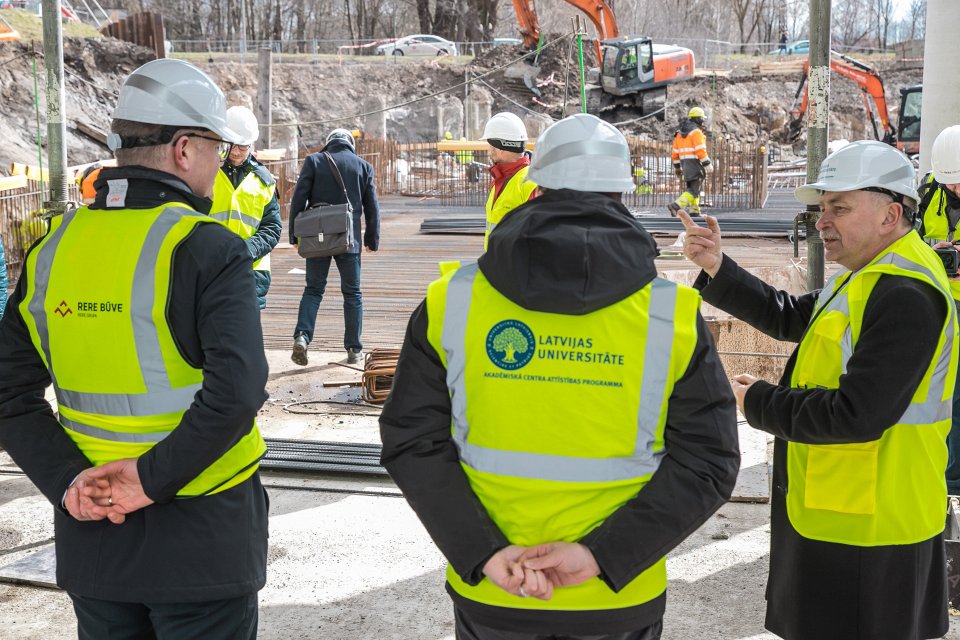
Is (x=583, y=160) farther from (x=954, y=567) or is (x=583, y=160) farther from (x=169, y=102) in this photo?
(x=954, y=567)

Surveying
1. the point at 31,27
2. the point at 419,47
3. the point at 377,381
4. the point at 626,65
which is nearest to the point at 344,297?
the point at 377,381

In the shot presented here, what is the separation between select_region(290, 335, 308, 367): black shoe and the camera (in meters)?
8.14

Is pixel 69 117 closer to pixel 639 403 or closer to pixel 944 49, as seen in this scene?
pixel 944 49

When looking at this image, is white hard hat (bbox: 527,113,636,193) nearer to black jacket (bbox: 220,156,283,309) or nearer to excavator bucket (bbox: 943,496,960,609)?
excavator bucket (bbox: 943,496,960,609)

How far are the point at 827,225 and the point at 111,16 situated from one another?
4795 cm

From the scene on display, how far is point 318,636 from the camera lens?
3.87 m

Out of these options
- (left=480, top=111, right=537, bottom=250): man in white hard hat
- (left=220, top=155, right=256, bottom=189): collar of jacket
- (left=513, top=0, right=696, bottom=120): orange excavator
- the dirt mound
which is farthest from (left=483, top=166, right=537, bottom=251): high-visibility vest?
(left=513, top=0, right=696, bottom=120): orange excavator

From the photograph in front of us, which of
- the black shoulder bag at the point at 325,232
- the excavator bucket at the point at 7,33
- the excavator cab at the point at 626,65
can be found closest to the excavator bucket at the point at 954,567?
the black shoulder bag at the point at 325,232

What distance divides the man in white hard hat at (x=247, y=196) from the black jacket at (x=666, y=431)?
4194 millimetres

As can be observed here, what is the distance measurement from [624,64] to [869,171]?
1280 inches

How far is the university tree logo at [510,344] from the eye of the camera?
83.9 inches

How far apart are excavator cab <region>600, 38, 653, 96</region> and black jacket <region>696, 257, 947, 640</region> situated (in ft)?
101

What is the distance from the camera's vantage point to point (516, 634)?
2195 mm

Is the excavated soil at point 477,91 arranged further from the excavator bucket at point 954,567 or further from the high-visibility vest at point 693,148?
the excavator bucket at point 954,567
